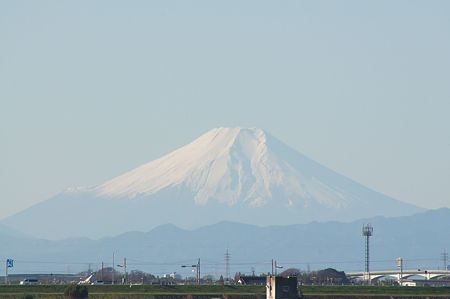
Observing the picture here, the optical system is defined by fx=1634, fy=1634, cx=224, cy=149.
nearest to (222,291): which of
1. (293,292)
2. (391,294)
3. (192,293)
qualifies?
(192,293)

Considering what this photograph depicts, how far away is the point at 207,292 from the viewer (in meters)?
157

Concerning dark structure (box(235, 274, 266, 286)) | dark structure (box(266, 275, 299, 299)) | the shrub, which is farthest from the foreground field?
dark structure (box(266, 275, 299, 299))

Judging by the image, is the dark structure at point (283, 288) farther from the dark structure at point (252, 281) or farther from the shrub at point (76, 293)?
the dark structure at point (252, 281)

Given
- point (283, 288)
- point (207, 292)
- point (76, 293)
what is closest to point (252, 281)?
point (207, 292)

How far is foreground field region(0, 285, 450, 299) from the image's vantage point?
148087mm

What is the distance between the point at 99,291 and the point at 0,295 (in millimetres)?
9926

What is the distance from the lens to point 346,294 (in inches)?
6078

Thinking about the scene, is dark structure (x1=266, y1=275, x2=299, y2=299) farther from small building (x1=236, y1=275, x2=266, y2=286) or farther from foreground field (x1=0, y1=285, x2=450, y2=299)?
small building (x1=236, y1=275, x2=266, y2=286)

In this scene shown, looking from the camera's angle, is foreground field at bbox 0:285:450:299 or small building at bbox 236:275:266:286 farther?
small building at bbox 236:275:266:286

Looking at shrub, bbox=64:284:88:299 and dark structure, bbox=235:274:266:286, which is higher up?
dark structure, bbox=235:274:266:286

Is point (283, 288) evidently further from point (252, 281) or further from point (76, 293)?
point (252, 281)

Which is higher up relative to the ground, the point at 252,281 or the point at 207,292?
the point at 252,281

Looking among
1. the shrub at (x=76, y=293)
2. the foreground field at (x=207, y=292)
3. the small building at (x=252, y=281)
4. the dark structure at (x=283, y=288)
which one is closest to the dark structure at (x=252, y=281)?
the small building at (x=252, y=281)

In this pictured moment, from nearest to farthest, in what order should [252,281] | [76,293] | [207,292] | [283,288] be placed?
[283,288] → [76,293] → [207,292] → [252,281]
